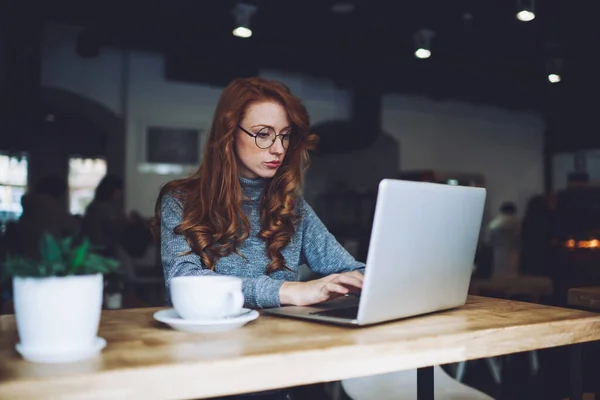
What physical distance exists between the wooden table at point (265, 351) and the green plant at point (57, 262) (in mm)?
115

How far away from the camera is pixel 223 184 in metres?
1.67

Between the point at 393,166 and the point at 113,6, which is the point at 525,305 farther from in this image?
the point at 393,166

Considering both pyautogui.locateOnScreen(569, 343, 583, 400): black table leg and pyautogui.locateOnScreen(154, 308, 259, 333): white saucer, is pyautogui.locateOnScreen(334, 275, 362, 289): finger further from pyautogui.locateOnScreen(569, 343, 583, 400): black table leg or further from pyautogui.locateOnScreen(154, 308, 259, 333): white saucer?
pyautogui.locateOnScreen(569, 343, 583, 400): black table leg

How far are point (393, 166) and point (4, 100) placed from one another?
14.7 ft

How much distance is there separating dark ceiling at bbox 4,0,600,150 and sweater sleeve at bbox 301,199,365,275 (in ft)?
12.4

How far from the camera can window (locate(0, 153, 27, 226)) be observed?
5883mm

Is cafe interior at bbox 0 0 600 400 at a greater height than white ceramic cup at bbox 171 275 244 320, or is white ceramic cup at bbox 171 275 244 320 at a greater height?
cafe interior at bbox 0 0 600 400

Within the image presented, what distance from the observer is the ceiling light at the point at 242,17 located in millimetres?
4805

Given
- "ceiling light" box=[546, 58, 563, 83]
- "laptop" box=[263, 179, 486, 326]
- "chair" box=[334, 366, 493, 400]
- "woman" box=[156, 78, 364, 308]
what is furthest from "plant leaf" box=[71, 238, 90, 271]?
"ceiling light" box=[546, 58, 563, 83]

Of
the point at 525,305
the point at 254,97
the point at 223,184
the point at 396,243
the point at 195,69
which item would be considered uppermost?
the point at 195,69

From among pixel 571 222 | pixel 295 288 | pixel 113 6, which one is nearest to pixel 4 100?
pixel 113 6

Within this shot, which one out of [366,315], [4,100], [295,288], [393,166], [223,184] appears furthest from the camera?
[393,166]

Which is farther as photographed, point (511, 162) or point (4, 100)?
point (511, 162)

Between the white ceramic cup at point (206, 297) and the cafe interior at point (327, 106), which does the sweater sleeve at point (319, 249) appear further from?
the cafe interior at point (327, 106)
